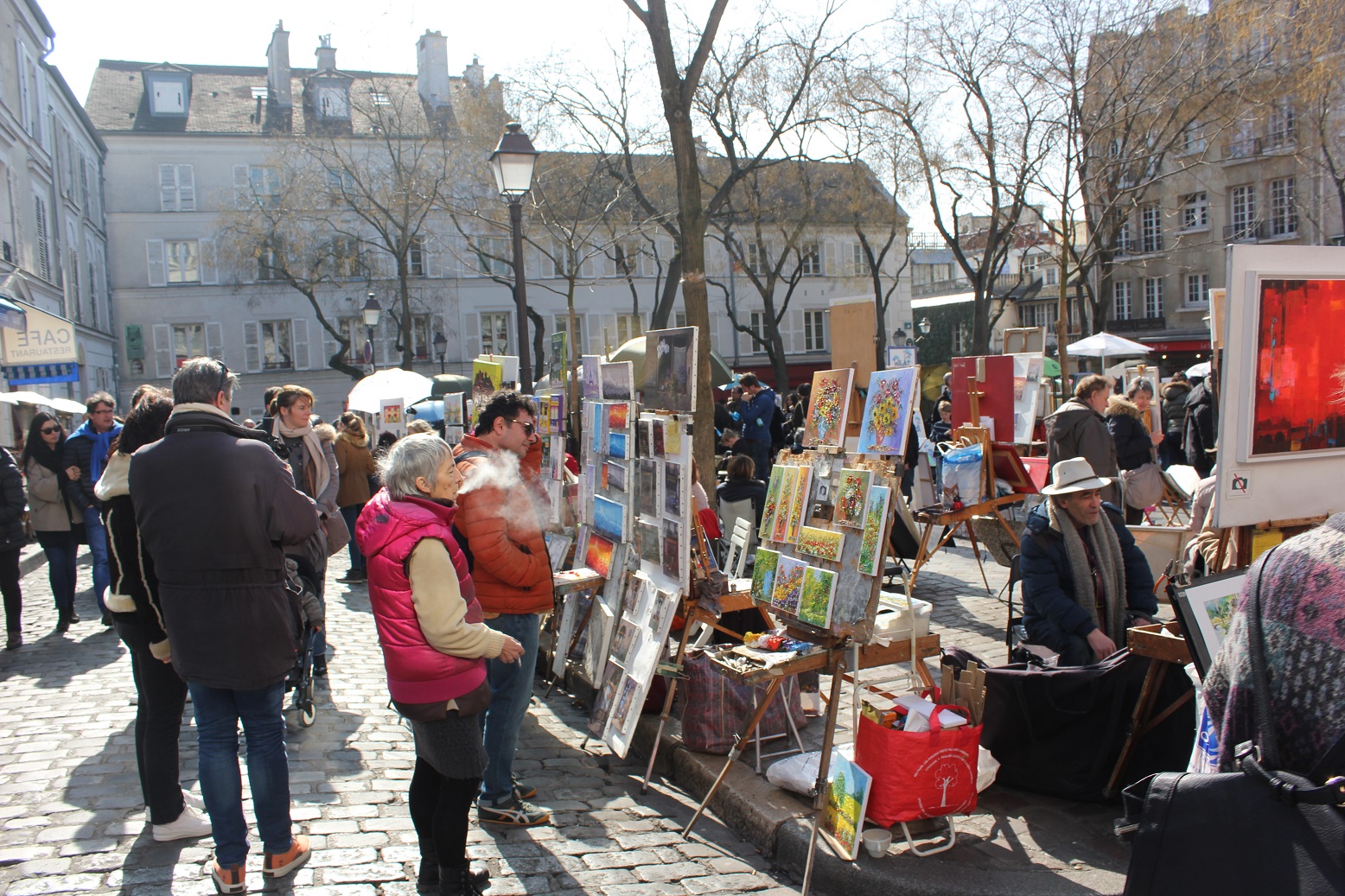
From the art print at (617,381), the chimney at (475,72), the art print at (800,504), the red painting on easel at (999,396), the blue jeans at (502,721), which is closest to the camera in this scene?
the blue jeans at (502,721)

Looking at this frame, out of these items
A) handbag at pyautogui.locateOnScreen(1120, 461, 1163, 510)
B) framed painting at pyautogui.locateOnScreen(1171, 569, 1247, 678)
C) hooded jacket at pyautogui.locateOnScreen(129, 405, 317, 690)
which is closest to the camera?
framed painting at pyautogui.locateOnScreen(1171, 569, 1247, 678)

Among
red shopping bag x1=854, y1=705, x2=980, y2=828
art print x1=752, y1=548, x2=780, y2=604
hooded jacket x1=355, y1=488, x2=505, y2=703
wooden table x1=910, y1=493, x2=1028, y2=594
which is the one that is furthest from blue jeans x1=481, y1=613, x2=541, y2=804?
wooden table x1=910, y1=493, x2=1028, y2=594

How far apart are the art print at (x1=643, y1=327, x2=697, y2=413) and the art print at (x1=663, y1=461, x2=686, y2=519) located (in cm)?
29

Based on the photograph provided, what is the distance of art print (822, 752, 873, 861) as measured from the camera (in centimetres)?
372

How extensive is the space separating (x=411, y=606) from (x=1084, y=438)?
18.6 ft

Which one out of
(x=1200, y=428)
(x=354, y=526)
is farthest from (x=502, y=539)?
(x=1200, y=428)

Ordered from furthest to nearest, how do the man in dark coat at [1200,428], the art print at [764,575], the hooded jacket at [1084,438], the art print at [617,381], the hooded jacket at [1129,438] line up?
1. the man in dark coat at [1200,428]
2. the hooded jacket at [1129,438]
3. the hooded jacket at [1084,438]
4. the art print at [617,381]
5. the art print at [764,575]

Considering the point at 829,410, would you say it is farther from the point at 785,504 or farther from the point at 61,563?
the point at 61,563

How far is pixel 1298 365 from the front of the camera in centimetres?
330

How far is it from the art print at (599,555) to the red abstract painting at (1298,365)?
327cm

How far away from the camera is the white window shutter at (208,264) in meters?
37.1

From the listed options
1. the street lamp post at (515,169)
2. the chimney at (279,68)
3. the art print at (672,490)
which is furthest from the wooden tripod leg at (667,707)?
the chimney at (279,68)

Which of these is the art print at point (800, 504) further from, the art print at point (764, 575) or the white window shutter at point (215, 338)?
the white window shutter at point (215, 338)

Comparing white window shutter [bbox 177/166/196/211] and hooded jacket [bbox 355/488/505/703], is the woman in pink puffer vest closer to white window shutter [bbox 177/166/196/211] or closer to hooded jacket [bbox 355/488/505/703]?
hooded jacket [bbox 355/488/505/703]
